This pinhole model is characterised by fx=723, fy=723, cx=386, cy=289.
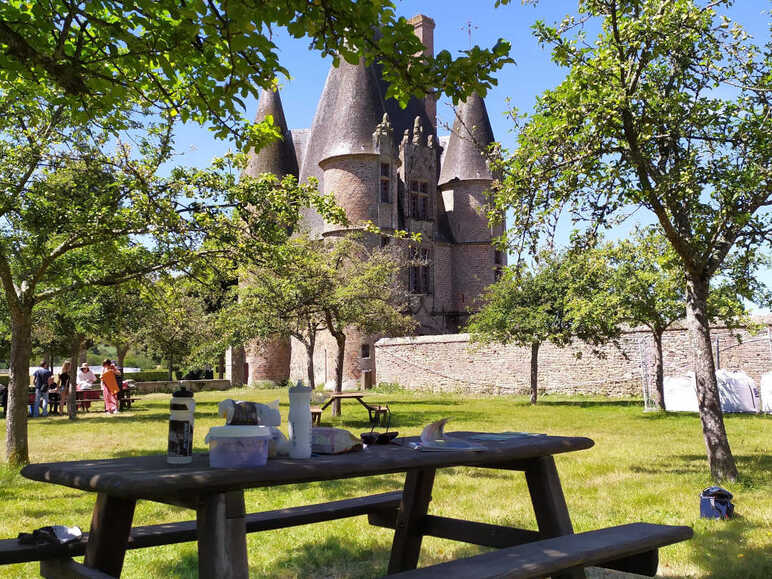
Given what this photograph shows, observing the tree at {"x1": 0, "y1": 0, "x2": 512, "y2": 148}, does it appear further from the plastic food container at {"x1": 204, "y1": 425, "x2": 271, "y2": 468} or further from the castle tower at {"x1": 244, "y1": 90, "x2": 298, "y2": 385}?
the castle tower at {"x1": 244, "y1": 90, "x2": 298, "y2": 385}

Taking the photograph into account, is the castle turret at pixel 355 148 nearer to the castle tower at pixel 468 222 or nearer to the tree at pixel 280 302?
the castle tower at pixel 468 222

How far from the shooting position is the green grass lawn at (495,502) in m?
4.98

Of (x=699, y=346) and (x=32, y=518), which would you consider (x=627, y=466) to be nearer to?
(x=699, y=346)

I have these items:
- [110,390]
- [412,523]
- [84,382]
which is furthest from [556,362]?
[412,523]

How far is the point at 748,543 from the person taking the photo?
17.5ft

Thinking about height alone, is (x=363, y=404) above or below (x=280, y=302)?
below

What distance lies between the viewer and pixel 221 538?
2754 mm

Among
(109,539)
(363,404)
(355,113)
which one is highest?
(355,113)

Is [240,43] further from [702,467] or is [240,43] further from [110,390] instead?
[110,390]

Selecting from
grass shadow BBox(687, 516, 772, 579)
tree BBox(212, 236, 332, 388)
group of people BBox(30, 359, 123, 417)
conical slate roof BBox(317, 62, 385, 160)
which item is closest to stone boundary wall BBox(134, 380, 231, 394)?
group of people BBox(30, 359, 123, 417)

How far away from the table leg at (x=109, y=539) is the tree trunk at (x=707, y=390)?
6538 millimetres

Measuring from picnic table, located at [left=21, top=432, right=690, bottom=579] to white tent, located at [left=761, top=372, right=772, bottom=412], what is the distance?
16244 millimetres

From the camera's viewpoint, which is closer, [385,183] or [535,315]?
[535,315]

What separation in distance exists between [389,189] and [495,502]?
98.3 feet
